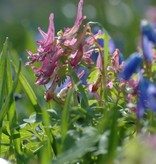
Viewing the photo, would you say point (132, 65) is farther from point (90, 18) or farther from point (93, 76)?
point (90, 18)

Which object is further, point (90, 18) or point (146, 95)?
point (90, 18)

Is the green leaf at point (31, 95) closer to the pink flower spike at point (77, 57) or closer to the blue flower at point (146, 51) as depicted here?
the pink flower spike at point (77, 57)

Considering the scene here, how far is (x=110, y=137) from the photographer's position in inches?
51.4

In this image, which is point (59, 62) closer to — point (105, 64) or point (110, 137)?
point (105, 64)

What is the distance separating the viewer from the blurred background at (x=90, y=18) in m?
4.18

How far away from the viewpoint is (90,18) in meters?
5.34

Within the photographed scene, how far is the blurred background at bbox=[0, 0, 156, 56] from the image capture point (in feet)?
13.7

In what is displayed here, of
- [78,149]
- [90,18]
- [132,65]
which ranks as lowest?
[78,149]

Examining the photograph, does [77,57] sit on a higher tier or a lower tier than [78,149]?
higher

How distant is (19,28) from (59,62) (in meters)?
4.03

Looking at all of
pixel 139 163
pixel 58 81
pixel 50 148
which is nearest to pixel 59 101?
pixel 58 81

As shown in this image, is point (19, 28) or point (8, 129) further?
point (19, 28)

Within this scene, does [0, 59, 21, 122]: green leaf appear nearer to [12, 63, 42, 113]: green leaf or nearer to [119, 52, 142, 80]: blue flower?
[12, 63, 42, 113]: green leaf

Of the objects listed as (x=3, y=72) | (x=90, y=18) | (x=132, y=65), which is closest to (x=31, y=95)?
(x=3, y=72)
